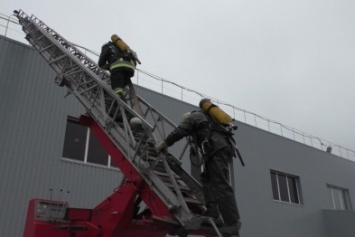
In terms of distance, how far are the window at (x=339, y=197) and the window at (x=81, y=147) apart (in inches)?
599

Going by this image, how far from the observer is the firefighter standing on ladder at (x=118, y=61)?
696 cm

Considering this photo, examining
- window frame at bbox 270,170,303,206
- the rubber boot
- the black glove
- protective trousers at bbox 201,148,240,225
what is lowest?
the rubber boot

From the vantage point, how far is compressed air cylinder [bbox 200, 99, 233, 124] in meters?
5.09

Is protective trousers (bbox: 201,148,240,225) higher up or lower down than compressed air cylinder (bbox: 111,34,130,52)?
lower down

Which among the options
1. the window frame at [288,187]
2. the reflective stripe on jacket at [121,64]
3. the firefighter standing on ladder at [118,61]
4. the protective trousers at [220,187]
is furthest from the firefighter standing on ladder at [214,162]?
the window frame at [288,187]

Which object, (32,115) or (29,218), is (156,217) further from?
(32,115)

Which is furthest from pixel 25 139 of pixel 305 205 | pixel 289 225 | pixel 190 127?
pixel 305 205

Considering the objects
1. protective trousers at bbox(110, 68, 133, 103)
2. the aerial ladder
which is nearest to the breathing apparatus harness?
the aerial ladder

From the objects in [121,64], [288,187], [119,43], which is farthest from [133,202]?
[288,187]

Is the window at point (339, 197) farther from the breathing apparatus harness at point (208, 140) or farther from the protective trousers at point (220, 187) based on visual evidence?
the protective trousers at point (220, 187)

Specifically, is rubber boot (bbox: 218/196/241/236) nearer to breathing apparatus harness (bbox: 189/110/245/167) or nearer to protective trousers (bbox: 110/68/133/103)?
breathing apparatus harness (bbox: 189/110/245/167)

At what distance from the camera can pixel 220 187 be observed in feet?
15.5

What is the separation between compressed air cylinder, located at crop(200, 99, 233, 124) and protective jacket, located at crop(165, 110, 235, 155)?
0.31 feet

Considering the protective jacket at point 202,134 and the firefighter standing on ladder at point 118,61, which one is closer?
the protective jacket at point 202,134
